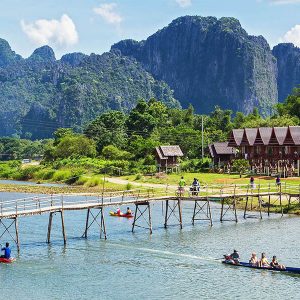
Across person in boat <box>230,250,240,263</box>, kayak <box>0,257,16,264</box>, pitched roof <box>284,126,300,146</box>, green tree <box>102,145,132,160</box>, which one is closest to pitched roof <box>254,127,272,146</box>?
pitched roof <box>284,126,300,146</box>

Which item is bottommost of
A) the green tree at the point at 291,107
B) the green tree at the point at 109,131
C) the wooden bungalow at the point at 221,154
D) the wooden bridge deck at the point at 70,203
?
the wooden bridge deck at the point at 70,203

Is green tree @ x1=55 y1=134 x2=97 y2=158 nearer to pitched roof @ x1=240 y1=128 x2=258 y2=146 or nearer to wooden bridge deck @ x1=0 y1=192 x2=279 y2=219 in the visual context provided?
pitched roof @ x1=240 y1=128 x2=258 y2=146

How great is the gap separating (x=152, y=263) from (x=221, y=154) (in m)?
74.3

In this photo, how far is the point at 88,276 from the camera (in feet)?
144

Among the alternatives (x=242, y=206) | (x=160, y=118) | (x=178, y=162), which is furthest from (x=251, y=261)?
(x=160, y=118)

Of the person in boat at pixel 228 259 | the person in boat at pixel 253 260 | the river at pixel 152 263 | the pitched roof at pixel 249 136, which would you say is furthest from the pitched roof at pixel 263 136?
the person in boat at pixel 253 260

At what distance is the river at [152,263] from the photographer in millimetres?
40344

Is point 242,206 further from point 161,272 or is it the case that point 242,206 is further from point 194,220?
point 161,272

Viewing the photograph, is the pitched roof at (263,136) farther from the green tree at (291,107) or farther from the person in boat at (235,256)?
the person in boat at (235,256)

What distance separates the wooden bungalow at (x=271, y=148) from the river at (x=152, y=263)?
130 feet

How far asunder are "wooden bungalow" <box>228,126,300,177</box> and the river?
3974 centimetres

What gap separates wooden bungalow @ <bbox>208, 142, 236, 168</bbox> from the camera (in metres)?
120

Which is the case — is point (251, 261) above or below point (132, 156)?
below

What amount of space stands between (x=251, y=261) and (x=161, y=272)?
6.16 m
